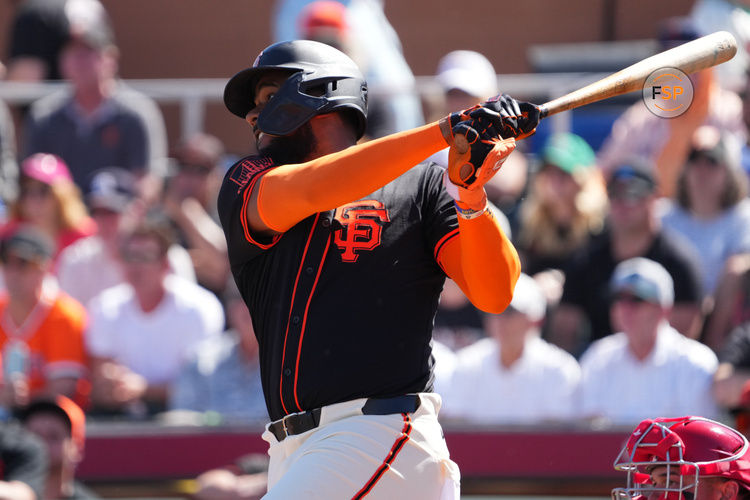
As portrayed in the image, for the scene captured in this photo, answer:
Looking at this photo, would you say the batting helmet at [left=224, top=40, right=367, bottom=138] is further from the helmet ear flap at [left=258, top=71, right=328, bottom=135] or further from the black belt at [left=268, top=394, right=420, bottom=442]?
the black belt at [left=268, top=394, right=420, bottom=442]

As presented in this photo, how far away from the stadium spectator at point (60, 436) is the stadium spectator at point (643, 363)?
247cm

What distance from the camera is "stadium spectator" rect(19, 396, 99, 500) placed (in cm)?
621

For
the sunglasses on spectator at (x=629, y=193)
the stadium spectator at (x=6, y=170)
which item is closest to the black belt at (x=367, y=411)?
the sunglasses on spectator at (x=629, y=193)

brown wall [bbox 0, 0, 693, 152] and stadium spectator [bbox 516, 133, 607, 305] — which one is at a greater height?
brown wall [bbox 0, 0, 693, 152]

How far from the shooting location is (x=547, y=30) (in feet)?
32.8

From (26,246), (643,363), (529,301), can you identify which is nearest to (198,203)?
(26,246)

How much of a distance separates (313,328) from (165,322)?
3.97 metres

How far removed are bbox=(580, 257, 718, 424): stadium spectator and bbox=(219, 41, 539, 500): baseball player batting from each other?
3126 mm

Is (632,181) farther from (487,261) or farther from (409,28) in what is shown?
(409,28)

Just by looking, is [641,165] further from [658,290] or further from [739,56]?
[739,56]

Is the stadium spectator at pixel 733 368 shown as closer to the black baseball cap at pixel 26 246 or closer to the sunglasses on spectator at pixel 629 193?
the sunglasses on spectator at pixel 629 193

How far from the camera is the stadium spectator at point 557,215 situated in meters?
6.96

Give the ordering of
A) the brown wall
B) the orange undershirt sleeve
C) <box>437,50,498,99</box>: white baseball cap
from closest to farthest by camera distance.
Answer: the orange undershirt sleeve → <box>437,50,498,99</box>: white baseball cap → the brown wall

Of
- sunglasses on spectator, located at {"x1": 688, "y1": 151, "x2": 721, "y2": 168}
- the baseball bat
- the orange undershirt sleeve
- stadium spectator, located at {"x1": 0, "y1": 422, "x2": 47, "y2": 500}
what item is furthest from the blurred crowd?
the orange undershirt sleeve
